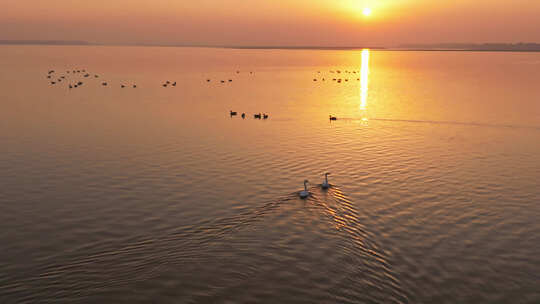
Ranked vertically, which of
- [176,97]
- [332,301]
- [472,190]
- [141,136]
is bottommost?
[332,301]

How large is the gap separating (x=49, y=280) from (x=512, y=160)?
4393 centimetres

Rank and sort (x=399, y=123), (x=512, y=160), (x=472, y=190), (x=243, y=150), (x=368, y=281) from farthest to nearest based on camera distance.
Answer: (x=399, y=123) < (x=243, y=150) < (x=512, y=160) < (x=472, y=190) < (x=368, y=281)

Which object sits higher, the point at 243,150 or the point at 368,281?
the point at 243,150

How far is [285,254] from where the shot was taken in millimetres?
24781

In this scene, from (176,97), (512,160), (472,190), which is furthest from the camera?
(176,97)

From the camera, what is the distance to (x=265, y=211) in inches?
1212

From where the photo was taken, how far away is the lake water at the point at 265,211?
21.6 meters

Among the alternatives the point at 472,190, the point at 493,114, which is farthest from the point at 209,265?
the point at 493,114

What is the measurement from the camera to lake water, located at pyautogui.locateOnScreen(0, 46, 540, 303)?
70.9 feet

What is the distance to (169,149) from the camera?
4800 centimetres

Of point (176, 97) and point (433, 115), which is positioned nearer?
point (433, 115)

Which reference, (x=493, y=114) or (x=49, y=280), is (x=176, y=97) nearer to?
(x=493, y=114)

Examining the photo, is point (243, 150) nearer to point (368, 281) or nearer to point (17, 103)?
point (368, 281)

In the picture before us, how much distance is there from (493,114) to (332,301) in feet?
213
